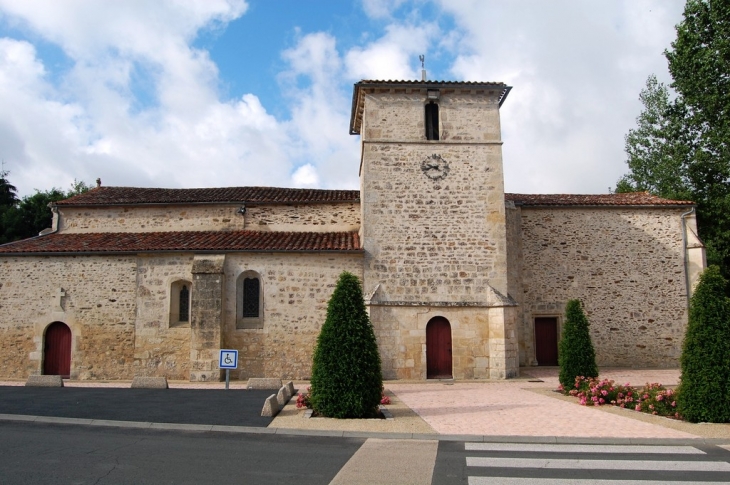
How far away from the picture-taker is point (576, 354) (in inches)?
542

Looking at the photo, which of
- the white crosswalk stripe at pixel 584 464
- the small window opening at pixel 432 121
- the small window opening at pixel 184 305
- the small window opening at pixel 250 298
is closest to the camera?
the white crosswalk stripe at pixel 584 464

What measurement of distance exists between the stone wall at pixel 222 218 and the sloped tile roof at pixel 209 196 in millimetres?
232

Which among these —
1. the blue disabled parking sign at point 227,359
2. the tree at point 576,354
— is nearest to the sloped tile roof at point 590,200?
the tree at point 576,354

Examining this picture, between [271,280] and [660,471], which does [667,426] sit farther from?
[271,280]

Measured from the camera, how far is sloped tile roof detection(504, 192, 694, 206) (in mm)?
20344

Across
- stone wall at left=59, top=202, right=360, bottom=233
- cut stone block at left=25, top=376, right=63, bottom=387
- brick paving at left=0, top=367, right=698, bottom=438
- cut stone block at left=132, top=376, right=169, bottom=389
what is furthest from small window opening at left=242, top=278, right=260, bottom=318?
cut stone block at left=25, top=376, right=63, bottom=387

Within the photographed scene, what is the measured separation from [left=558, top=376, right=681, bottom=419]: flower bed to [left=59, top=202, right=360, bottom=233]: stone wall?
9.74 metres

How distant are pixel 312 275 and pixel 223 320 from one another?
3046 mm

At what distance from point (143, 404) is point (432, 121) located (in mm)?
11992

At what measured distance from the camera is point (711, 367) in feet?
32.9

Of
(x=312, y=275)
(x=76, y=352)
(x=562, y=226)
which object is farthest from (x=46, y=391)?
(x=562, y=226)

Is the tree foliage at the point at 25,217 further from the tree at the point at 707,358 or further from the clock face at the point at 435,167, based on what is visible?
the tree at the point at 707,358

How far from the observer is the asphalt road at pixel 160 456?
642cm

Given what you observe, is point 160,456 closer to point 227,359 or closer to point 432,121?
point 227,359
